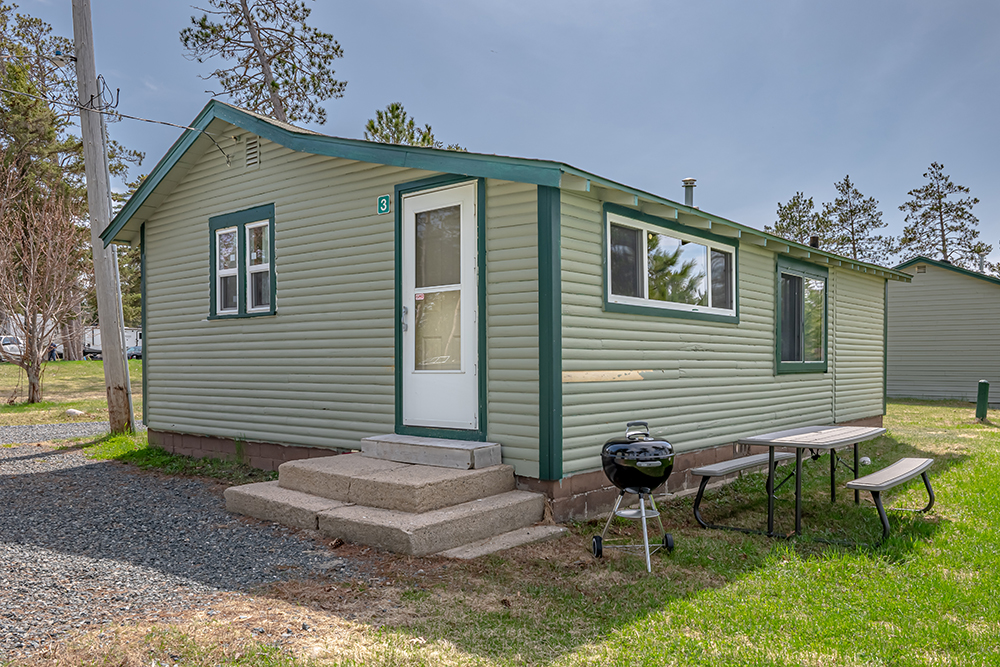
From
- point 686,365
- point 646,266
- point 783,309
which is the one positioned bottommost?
point 686,365

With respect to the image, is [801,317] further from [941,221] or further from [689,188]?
[941,221]

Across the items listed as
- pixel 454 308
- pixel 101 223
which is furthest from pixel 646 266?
pixel 101 223

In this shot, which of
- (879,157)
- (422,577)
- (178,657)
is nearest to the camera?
(178,657)

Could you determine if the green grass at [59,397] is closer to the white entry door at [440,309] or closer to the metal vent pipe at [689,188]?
the white entry door at [440,309]

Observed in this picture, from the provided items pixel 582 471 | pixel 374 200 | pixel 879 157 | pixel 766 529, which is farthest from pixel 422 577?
pixel 879 157

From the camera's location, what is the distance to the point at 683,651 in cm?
296

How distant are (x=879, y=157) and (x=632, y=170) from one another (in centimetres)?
1759

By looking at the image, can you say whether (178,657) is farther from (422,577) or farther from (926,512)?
(926,512)

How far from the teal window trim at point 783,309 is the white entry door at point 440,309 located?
4.39m

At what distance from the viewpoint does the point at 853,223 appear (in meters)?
38.4

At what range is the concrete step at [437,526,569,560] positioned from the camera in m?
4.36

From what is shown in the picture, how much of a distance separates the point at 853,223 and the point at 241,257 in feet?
126

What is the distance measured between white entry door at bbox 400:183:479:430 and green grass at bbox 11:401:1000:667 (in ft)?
4.99

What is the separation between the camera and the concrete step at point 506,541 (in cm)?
436
